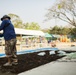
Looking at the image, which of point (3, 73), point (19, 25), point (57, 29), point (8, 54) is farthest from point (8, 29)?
point (57, 29)

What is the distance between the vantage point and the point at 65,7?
29984 millimetres

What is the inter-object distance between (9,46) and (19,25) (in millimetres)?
37798

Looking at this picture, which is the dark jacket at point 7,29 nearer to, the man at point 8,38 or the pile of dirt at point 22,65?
the man at point 8,38

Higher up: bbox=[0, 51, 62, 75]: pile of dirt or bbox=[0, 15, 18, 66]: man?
bbox=[0, 15, 18, 66]: man

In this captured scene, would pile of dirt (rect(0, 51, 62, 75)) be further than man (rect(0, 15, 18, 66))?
No

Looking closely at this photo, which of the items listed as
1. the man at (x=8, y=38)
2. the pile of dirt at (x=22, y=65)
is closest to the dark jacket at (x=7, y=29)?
the man at (x=8, y=38)

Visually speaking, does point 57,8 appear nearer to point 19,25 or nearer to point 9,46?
point 19,25

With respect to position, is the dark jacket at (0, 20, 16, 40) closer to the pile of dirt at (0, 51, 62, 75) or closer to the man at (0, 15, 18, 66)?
the man at (0, 15, 18, 66)

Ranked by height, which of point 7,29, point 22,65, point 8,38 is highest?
point 7,29

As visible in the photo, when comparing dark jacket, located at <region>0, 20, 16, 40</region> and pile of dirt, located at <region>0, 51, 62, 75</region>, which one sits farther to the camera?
dark jacket, located at <region>0, 20, 16, 40</region>

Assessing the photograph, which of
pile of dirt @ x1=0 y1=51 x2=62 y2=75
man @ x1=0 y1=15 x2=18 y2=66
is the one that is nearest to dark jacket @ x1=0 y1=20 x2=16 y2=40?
man @ x1=0 y1=15 x2=18 y2=66

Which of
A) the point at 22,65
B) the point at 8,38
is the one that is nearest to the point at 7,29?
the point at 8,38

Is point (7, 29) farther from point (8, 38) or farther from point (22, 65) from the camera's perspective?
point (22, 65)

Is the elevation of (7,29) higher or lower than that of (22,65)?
higher
